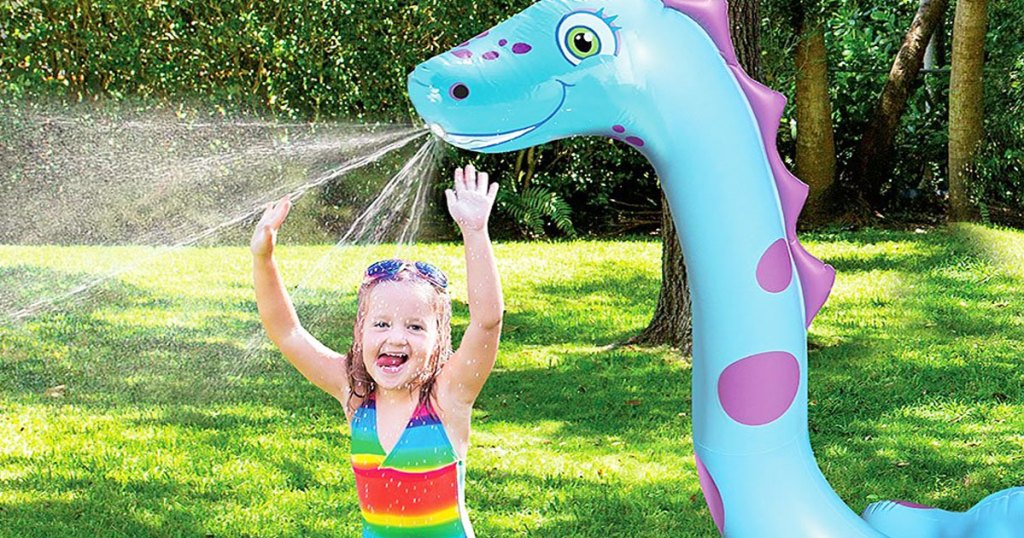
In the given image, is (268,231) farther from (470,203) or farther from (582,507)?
(582,507)

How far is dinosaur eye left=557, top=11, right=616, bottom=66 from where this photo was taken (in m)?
2.40

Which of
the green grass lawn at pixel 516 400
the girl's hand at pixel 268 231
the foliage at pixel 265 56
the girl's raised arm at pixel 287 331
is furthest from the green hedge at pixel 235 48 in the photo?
the girl's hand at pixel 268 231

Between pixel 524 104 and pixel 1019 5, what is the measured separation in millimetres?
7969

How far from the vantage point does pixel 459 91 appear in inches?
92.9

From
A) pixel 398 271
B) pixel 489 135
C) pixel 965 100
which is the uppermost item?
pixel 489 135

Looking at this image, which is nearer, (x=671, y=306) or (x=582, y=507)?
(x=582, y=507)

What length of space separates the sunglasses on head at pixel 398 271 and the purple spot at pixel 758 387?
25.6 inches

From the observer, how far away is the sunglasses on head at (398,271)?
2717 millimetres

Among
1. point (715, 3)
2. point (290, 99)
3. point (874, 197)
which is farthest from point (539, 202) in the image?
point (715, 3)

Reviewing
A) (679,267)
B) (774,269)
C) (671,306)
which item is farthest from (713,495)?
(671,306)

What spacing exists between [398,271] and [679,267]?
3.38m

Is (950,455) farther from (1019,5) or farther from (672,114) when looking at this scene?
(1019,5)

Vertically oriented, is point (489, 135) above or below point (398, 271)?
above

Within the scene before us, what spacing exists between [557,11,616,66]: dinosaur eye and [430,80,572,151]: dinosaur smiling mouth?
2.3 inches
